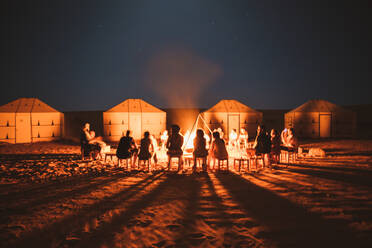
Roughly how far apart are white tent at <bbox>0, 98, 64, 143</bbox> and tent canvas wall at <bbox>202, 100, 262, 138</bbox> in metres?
11.0

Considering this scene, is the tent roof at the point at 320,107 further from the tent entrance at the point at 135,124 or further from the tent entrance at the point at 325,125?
the tent entrance at the point at 135,124

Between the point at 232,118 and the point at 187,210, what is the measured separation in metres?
14.1

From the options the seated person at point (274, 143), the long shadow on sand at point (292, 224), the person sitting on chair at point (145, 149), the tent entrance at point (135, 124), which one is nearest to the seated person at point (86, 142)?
the person sitting on chair at point (145, 149)

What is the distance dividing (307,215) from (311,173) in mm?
3075

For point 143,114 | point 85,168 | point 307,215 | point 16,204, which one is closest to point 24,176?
point 85,168

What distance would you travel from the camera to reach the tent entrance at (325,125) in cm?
1662

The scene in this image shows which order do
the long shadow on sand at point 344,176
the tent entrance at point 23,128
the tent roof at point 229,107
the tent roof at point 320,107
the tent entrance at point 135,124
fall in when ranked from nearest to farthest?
the long shadow on sand at point 344,176, the tent entrance at point 23,128, the tent entrance at point 135,124, the tent roof at point 320,107, the tent roof at point 229,107

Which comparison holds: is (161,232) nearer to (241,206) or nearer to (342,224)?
(241,206)

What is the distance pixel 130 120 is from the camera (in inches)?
631

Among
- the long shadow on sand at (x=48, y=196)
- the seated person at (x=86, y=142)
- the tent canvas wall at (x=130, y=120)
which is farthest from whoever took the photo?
the tent canvas wall at (x=130, y=120)

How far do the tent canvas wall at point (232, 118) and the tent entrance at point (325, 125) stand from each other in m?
4.54

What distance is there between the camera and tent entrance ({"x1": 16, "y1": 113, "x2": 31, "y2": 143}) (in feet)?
47.5

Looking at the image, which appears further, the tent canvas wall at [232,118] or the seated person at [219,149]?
the tent canvas wall at [232,118]

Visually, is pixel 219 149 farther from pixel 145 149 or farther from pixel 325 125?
pixel 325 125
